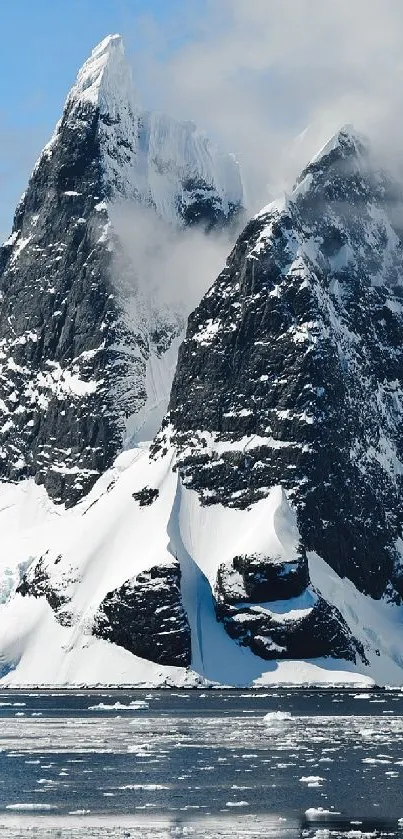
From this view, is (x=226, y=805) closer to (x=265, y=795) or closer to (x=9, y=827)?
(x=265, y=795)

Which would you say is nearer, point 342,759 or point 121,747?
point 342,759

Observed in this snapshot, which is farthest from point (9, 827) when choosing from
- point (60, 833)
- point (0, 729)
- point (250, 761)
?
point (0, 729)

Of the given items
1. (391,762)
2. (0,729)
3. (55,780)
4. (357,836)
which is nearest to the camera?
(357,836)

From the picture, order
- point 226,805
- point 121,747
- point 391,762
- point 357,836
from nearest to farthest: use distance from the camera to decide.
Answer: point 357,836 < point 226,805 < point 391,762 < point 121,747

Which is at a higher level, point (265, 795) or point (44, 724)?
point (44, 724)

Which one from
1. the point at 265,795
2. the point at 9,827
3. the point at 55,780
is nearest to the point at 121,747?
the point at 55,780

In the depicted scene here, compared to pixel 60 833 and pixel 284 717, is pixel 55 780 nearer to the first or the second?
pixel 60 833
